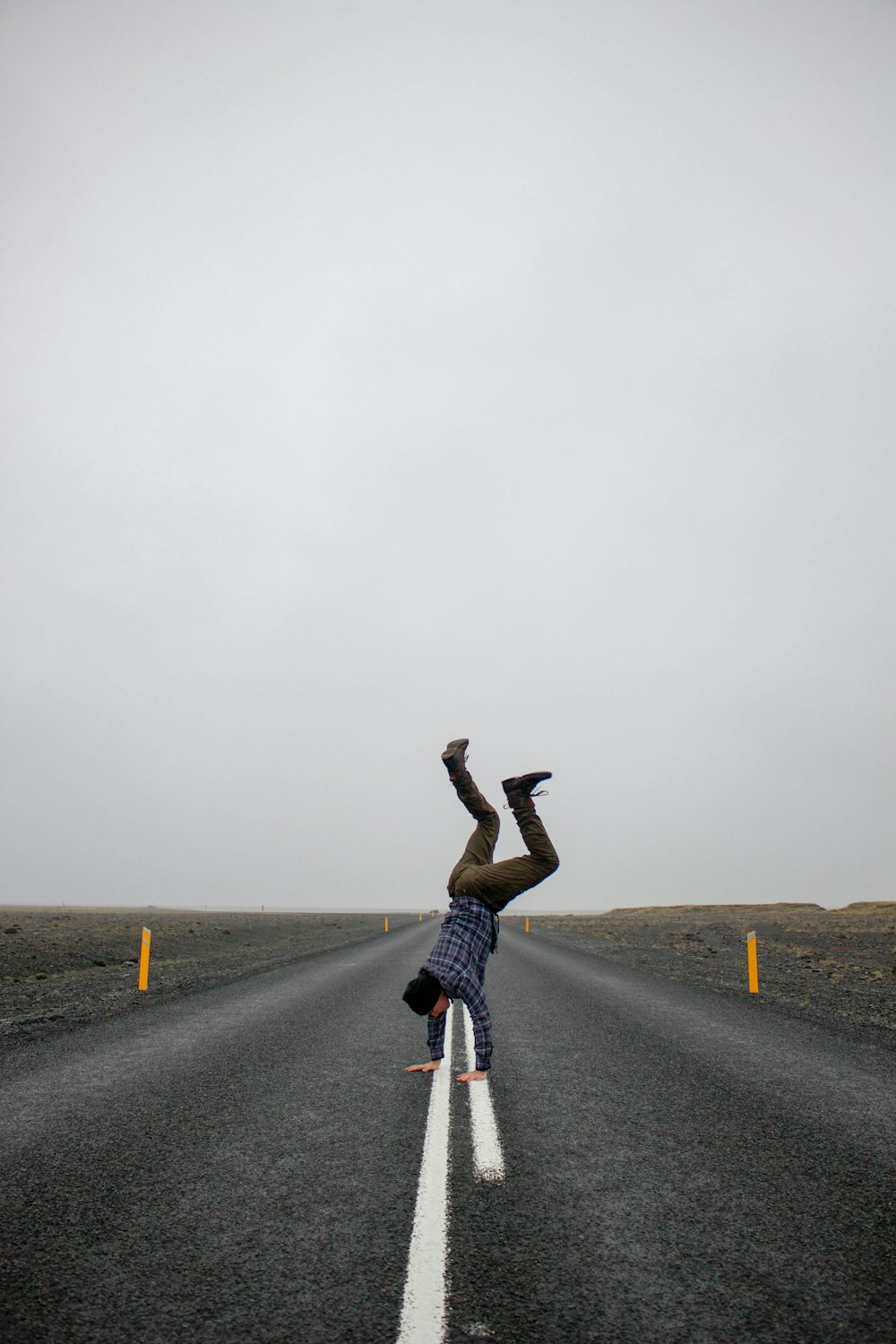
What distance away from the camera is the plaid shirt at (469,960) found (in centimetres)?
589

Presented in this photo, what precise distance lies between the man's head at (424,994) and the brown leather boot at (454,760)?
5.54 feet

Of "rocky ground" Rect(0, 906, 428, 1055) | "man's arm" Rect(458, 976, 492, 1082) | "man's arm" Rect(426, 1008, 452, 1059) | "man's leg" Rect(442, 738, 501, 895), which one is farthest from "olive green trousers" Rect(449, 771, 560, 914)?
"rocky ground" Rect(0, 906, 428, 1055)

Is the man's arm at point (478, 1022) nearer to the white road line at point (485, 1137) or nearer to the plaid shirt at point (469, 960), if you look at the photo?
the plaid shirt at point (469, 960)

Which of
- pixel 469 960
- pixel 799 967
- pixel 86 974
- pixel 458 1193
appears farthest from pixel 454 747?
pixel 799 967

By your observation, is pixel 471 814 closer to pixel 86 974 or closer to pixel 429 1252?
pixel 429 1252

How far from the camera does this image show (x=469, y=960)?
600 centimetres

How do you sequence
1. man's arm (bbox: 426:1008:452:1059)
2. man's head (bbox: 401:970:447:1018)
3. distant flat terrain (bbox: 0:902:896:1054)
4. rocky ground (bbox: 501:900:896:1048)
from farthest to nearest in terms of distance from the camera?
rocky ground (bbox: 501:900:896:1048) → distant flat terrain (bbox: 0:902:896:1054) → man's arm (bbox: 426:1008:452:1059) → man's head (bbox: 401:970:447:1018)

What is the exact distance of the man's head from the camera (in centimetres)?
583

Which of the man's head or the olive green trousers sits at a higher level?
the olive green trousers

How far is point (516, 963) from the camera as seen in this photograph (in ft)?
62.5

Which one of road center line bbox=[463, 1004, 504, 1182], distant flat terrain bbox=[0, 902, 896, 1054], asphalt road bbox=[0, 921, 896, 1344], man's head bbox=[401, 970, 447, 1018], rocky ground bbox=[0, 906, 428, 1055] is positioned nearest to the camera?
asphalt road bbox=[0, 921, 896, 1344]

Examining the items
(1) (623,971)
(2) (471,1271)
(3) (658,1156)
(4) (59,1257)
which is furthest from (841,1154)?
(1) (623,971)

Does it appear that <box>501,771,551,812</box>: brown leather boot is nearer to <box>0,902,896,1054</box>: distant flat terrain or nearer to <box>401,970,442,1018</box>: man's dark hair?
<box>401,970,442,1018</box>: man's dark hair

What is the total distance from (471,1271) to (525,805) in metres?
3.27
